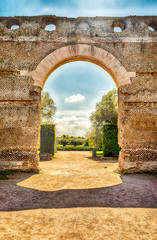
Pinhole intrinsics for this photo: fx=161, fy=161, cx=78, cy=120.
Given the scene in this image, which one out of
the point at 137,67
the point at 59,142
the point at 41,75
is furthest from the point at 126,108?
the point at 59,142

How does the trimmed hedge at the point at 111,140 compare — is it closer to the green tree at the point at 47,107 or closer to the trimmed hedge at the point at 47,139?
the trimmed hedge at the point at 47,139

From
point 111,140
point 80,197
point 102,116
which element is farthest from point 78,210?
point 102,116

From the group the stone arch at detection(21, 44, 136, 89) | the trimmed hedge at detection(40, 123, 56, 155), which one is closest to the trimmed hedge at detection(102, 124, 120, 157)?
the trimmed hedge at detection(40, 123, 56, 155)

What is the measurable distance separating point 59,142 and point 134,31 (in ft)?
68.8

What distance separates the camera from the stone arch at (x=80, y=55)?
495cm

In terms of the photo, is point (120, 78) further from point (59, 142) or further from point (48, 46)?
point (59, 142)

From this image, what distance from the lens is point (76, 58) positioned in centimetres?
538

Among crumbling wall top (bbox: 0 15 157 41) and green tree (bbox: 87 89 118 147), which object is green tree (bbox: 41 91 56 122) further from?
crumbling wall top (bbox: 0 15 157 41)

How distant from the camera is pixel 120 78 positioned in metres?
4.96

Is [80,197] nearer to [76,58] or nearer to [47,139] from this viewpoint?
[76,58]

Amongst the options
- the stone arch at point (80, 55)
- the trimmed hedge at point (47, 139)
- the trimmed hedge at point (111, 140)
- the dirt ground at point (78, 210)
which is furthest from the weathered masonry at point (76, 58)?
the trimmed hedge at point (47, 139)

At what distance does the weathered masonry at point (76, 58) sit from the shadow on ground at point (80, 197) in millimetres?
1360

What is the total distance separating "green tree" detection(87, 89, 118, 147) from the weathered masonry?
764 cm

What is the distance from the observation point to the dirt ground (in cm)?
173
